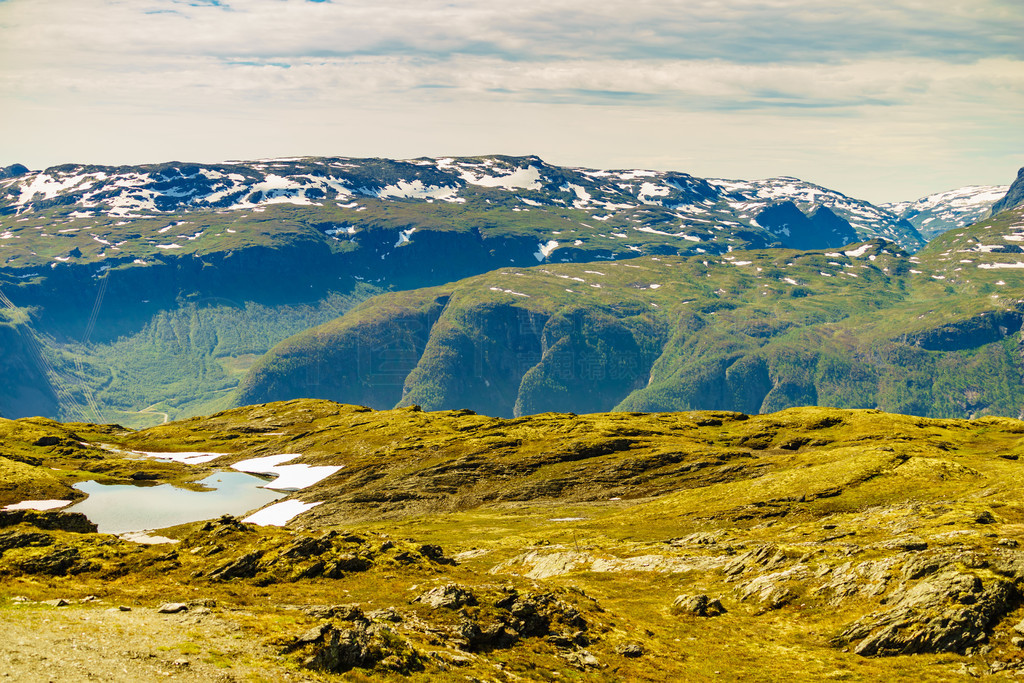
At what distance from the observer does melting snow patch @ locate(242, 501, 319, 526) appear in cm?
14150

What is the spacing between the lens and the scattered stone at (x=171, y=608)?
2172 inches

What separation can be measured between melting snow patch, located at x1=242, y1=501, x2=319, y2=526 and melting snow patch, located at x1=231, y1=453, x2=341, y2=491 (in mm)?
16656

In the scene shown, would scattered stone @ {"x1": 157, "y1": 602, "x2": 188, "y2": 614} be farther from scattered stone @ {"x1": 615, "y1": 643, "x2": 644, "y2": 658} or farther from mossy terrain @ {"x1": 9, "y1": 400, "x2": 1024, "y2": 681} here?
scattered stone @ {"x1": 615, "y1": 643, "x2": 644, "y2": 658}

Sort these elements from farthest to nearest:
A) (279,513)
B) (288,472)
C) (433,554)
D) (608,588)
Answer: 1. (288,472)
2. (279,513)
3. (433,554)
4. (608,588)

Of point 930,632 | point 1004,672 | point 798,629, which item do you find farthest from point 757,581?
point 1004,672

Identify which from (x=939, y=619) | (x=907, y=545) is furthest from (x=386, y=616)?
(x=907, y=545)

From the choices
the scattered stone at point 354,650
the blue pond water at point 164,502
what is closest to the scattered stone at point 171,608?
the scattered stone at point 354,650

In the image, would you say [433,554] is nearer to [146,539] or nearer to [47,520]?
[146,539]

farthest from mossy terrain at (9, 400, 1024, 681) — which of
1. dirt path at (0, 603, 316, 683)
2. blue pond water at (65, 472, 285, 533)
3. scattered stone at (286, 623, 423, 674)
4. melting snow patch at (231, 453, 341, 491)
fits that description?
melting snow patch at (231, 453, 341, 491)

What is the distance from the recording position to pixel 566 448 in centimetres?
17938

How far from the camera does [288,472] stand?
18500cm

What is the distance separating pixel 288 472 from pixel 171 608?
134 metres

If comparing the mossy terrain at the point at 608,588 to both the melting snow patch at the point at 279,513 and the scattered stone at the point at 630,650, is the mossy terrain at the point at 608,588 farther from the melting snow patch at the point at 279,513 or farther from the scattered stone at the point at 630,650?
the melting snow patch at the point at 279,513

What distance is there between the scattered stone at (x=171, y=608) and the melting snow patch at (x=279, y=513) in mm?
85556
